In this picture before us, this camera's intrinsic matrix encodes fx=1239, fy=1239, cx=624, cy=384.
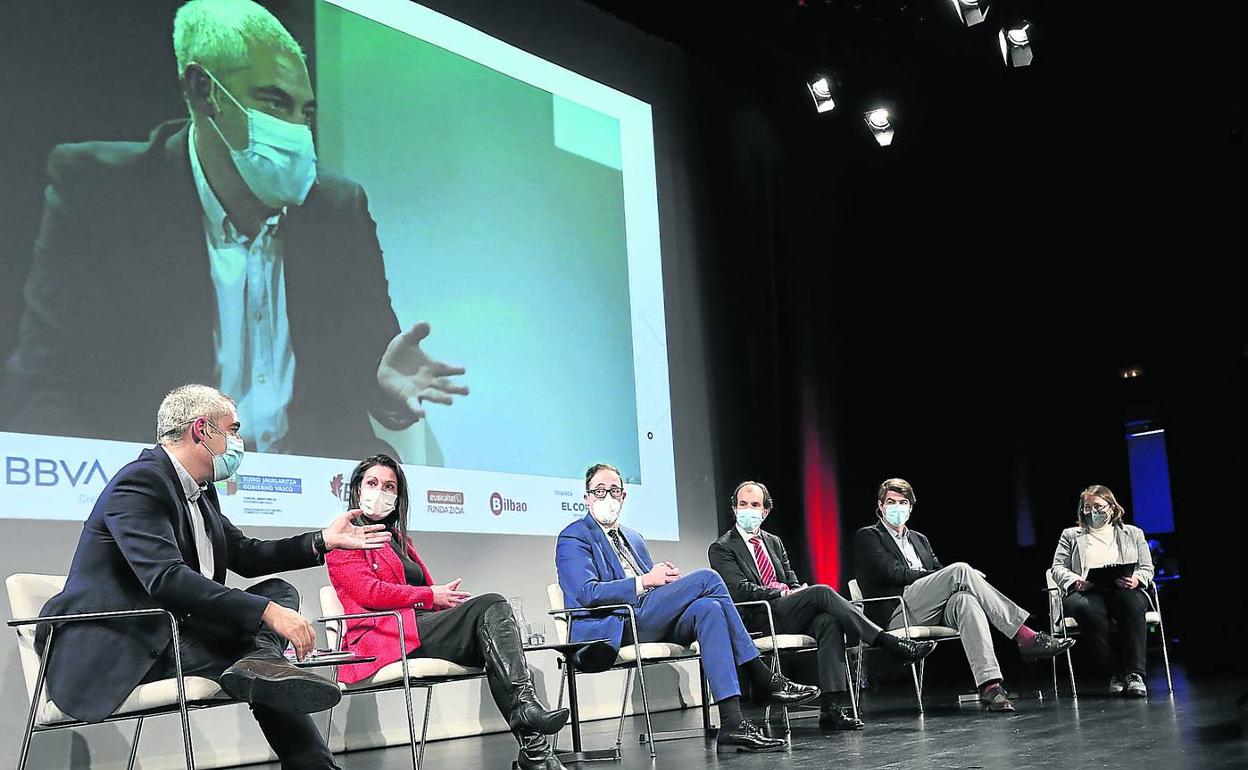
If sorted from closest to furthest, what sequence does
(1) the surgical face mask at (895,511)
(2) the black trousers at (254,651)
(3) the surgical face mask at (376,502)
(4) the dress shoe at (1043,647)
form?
1. (2) the black trousers at (254,651)
2. (3) the surgical face mask at (376,502)
3. (4) the dress shoe at (1043,647)
4. (1) the surgical face mask at (895,511)

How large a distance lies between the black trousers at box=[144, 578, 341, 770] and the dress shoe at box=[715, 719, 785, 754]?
4.74 feet

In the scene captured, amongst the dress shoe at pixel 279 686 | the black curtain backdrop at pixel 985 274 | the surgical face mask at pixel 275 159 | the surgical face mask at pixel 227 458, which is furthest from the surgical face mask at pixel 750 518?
the dress shoe at pixel 279 686

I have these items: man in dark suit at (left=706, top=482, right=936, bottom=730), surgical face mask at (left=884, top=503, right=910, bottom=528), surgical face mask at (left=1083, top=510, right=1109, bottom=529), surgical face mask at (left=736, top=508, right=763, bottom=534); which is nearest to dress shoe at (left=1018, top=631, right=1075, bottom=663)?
man in dark suit at (left=706, top=482, right=936, bottom=730)

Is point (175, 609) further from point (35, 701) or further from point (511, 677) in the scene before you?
point (511, 677)

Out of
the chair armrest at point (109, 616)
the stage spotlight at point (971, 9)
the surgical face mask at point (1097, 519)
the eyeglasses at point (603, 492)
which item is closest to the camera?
the chair armrest at point (109, 616)

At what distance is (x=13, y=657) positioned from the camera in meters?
3.80

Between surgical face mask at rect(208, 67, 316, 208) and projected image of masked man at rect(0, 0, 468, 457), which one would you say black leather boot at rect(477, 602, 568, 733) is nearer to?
projected image of masked man at rect(0, 0, 468, 457)

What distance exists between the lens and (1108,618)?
5695 millimetres

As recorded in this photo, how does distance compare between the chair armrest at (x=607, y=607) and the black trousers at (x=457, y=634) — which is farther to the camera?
the chair armrest at (x=607, y=607)

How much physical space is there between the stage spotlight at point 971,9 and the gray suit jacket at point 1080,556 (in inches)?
103

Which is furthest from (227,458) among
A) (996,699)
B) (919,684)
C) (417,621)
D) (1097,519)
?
(1097,519)

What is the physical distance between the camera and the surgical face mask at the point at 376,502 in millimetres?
3754

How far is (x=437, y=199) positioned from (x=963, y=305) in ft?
15.9

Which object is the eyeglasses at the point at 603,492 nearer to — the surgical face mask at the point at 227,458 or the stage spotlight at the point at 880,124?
the surgical face mask at the point at 227,458
